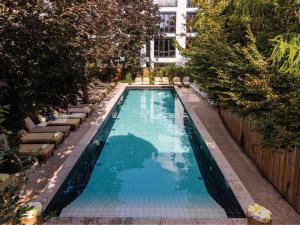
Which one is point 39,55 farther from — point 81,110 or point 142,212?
point 81,110

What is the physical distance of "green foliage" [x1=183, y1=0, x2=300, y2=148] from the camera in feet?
19.0

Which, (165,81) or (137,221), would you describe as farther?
(165,81)

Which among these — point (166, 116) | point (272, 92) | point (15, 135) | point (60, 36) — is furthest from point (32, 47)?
point (166, 116)

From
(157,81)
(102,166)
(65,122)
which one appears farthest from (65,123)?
(157,81)

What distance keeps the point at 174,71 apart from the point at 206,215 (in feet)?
86.7

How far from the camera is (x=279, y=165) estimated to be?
328 inches

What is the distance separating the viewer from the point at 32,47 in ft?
21.5

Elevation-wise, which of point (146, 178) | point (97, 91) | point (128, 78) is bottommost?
point (146, 178)

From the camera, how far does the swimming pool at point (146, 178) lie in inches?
317

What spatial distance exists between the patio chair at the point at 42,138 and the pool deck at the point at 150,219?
349mm

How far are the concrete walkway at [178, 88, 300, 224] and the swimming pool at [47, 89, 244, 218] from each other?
66 cm

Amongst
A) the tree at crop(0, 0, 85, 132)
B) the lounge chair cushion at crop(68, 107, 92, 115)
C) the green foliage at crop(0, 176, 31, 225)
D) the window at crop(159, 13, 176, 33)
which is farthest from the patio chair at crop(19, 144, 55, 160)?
the window at crop(159, 13, 176, 33)

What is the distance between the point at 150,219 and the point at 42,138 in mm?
6249

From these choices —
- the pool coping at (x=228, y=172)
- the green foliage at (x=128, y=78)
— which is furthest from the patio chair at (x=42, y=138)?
the green foliage at (x=128, y=78)
